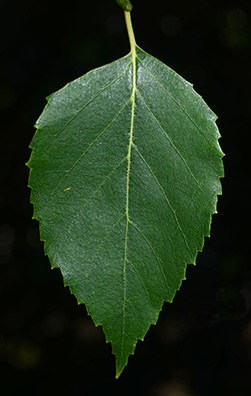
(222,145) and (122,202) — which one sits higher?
(122,202)

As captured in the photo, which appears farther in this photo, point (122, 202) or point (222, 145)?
point (222, 145)

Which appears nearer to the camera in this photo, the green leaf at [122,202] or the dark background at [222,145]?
the green leaf at [122,202]

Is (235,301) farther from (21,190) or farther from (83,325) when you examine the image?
(83,325)

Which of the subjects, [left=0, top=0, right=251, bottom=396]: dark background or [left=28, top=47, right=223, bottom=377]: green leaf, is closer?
[left=28, top=47, right=223, bottom=377]: green leaf

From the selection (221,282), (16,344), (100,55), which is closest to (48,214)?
(100,55)
